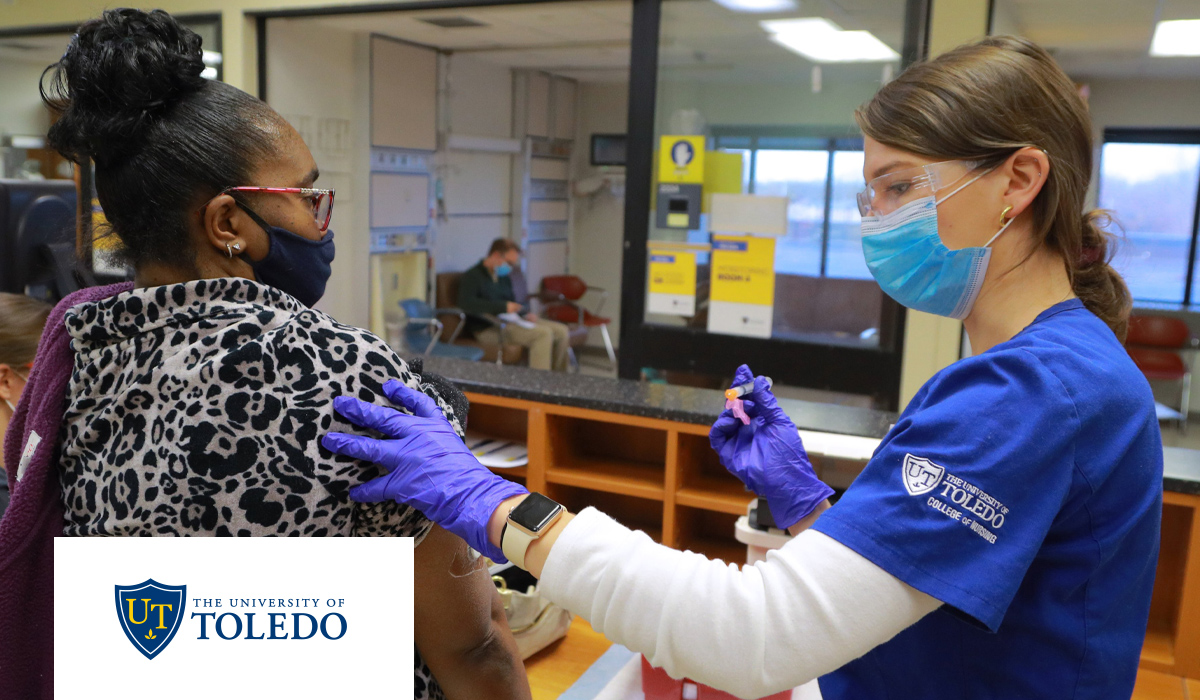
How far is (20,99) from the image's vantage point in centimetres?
737

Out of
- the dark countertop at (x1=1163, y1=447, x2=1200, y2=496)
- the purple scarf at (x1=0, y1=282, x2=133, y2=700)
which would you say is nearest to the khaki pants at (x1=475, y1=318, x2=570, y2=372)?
the dark countertop at (x1=1163, y1=447, x2=1200, y2=496)

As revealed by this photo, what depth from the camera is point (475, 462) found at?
2.92 feet

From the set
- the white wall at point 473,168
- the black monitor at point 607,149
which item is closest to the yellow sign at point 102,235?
the white wall at point 473,168

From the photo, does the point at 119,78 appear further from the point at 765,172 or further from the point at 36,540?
the point at 765,172

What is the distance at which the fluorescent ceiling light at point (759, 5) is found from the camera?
3.71m

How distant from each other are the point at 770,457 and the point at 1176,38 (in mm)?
5042

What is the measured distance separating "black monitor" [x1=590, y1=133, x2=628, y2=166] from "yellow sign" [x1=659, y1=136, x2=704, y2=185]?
4428 mm

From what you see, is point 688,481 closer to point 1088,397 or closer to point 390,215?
point 1088,397

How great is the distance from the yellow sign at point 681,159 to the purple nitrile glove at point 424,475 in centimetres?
309

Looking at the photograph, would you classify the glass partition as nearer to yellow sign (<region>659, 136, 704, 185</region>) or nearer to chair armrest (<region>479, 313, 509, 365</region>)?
yellow sign (<region>659, 136, 704, 185</region>)

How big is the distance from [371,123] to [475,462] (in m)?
5.73

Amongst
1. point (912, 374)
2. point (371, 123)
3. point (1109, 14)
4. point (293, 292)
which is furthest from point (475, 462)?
point (371, 123)

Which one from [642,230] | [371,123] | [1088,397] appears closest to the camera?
[1088,397]

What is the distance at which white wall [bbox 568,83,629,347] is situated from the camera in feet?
27.2
